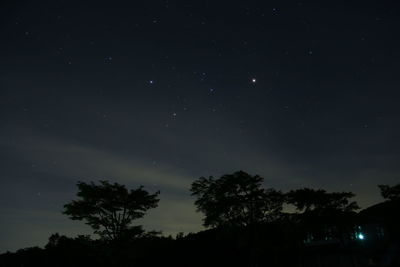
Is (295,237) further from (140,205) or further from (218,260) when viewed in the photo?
(140,205)

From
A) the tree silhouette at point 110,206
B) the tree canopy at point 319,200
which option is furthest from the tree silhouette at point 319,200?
the tree silhouette at point 110,206

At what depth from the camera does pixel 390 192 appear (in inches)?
1150

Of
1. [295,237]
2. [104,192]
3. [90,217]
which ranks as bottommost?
[295,237]

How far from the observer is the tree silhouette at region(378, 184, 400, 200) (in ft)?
94.7

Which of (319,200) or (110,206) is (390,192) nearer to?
(319,200)

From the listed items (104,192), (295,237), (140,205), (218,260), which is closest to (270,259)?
(295,237)

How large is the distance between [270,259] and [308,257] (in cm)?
495

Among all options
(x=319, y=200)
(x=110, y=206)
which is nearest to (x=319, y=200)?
(x=319, y=200)

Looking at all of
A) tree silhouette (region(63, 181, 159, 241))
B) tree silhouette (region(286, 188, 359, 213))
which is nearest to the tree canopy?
tree silhouette (region(286, 188, 359, 213))

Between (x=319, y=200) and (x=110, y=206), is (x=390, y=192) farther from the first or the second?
(x=110, y=206)

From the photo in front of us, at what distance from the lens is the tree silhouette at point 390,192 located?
2887cm

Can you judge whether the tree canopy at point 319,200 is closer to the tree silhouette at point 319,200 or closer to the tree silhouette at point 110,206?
the tree silhouette at point 319,200

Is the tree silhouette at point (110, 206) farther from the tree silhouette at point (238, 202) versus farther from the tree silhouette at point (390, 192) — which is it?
the tree silhouette at point (390, 192)

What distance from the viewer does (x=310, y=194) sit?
3616 centimetres
